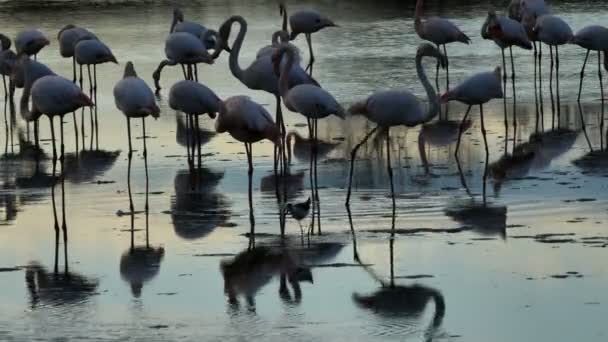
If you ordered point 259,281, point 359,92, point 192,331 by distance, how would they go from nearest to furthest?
point 192,331
point 259,281
point 359,92

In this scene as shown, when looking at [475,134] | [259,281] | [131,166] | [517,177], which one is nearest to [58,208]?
[131,166]

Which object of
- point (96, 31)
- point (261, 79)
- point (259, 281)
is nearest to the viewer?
point (259, 281)

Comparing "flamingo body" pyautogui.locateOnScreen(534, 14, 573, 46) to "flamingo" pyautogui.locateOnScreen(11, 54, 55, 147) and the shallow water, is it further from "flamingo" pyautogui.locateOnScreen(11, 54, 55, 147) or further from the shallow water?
"flamingo" pyautogui.locateOnScreen(11, 54, 55, 147)

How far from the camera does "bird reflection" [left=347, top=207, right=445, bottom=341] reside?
9133 millimetres

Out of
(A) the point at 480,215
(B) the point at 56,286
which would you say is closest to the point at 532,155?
(A) the point at 480,215

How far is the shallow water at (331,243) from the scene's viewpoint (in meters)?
9.09

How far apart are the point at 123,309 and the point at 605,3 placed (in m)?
21.7

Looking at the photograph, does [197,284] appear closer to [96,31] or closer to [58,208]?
[58,208]

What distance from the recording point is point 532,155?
14.8m

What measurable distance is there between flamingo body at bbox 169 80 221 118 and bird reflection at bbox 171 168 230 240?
58 cm

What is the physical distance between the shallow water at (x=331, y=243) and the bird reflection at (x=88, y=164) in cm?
4

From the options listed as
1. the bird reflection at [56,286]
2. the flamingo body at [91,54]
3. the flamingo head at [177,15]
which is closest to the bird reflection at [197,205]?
the bird reflection at [56,286]

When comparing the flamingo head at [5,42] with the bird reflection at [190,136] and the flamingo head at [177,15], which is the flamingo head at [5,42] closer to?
the flamingo head at [177,15]

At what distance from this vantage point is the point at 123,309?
9.51 m
